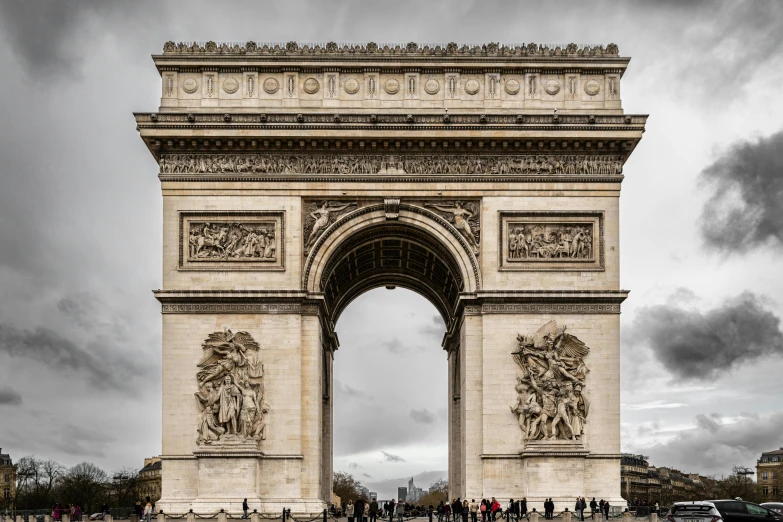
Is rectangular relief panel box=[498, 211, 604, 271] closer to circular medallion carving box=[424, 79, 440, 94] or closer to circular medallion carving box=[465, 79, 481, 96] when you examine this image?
circular medallion carving box=[465, 79, 481, 96]

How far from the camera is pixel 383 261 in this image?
49.1m

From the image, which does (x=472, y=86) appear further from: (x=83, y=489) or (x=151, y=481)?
(x=151, y=481)

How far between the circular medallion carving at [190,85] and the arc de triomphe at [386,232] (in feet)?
0.17

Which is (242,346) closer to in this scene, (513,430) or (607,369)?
(513,430)

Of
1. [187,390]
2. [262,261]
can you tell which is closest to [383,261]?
[262,261]

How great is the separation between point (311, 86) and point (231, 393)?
11477 mm

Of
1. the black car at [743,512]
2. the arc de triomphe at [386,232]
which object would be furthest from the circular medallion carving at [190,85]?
the black car at [743,512]

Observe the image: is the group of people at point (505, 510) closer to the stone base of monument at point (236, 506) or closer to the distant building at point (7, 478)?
the stone base of monument at point (236, 506)

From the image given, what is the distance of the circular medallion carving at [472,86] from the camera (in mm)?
43156

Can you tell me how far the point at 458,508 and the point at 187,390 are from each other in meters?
10.2

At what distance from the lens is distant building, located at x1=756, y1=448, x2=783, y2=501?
11150 cm

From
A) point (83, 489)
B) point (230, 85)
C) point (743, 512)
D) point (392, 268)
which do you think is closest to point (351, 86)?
point (230, 85)

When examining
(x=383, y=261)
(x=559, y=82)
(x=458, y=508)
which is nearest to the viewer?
(x=458, y=508)

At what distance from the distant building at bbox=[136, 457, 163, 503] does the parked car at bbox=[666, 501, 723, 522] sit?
7686cm
